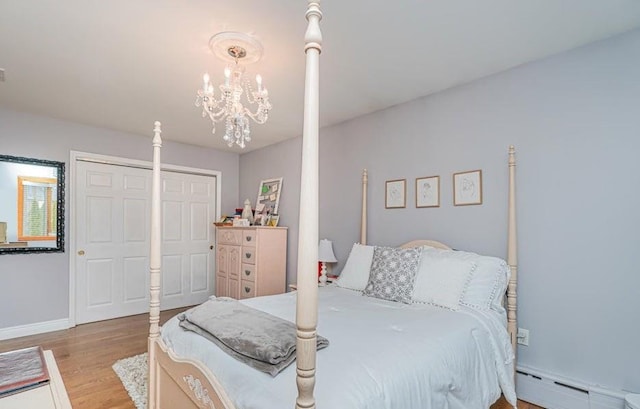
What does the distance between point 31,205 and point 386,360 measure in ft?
13.3

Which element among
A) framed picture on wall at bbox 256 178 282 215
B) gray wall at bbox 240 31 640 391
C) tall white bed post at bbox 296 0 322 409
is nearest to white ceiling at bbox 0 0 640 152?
gray wall at bbox 240 31 640 391

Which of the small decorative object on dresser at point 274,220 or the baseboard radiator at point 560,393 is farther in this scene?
the small decorative object on dresser at point 274,220

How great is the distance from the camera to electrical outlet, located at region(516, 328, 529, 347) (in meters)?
2.31

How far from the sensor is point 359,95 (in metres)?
2.96

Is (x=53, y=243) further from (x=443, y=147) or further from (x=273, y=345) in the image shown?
(x=443, y=147)

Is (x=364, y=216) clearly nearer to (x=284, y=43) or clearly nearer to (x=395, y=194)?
(x=395, y=194)

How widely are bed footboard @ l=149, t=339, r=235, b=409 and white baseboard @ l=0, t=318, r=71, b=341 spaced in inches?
105

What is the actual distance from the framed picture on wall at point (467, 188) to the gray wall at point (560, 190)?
49 mm

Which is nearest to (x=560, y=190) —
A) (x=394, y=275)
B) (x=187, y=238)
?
(x=394, y=275)

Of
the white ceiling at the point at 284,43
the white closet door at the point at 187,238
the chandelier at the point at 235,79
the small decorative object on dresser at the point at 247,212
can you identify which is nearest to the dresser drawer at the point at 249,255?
the small decorative object on dresser at the point at 247,212

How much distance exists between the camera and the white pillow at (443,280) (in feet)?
6.99

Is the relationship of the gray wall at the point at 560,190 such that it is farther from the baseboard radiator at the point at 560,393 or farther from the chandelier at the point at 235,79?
the chandelier at the point at 235,79

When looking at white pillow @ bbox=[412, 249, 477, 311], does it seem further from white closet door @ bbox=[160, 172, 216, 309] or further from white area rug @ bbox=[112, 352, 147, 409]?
white closet door @ bbox=[160, 172, 216, 309]

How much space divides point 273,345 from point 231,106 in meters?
1.57
